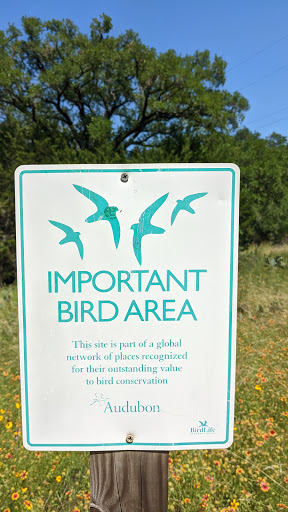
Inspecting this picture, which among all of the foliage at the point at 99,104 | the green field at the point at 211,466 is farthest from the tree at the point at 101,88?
the green field at the point at 211,466

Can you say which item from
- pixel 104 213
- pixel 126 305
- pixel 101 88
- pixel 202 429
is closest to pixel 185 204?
pixel 104 213

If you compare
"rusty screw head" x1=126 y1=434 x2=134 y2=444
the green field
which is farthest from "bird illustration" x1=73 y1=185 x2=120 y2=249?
the green field

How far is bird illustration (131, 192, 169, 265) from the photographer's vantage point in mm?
1091

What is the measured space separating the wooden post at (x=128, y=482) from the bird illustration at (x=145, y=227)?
64cm

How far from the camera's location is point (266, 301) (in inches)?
226

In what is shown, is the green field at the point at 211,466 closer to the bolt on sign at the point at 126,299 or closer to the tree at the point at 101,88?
the bolt on sign at the point at 126,299

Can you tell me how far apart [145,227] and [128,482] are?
0.82 meters

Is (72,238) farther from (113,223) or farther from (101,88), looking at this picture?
(101,88)

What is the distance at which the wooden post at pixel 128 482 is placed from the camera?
3.68ft

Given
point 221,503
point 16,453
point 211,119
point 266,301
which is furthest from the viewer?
point 211,119

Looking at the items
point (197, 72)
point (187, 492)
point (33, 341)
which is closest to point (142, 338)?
point (33, 341)

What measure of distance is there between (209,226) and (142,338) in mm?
413

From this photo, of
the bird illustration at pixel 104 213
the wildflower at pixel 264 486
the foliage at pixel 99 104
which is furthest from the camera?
the foliage at pixel 99 104

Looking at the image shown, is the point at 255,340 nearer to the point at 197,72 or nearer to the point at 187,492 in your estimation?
the point at 187,492
